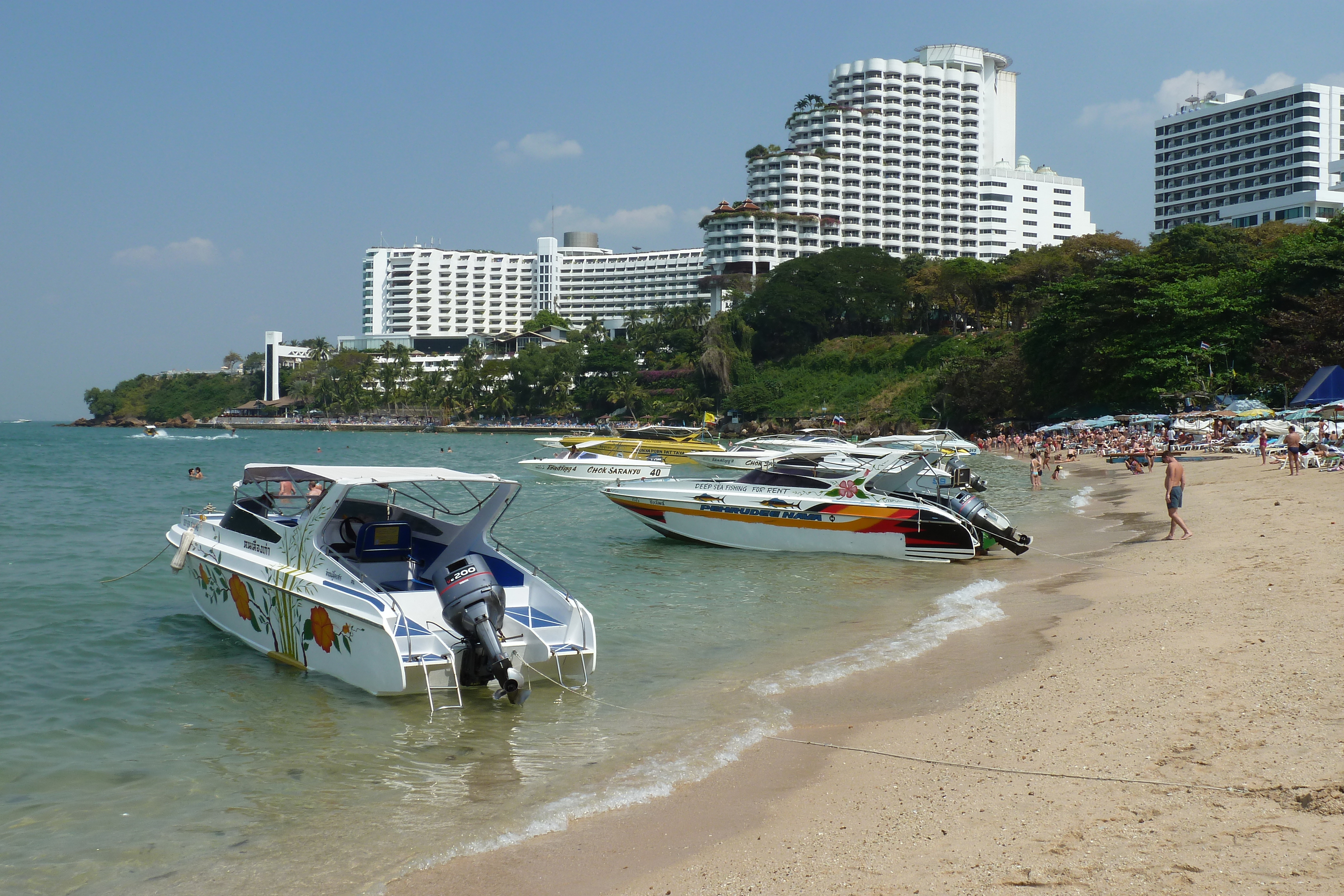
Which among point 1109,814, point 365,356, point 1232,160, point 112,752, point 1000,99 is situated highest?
point 1000,99

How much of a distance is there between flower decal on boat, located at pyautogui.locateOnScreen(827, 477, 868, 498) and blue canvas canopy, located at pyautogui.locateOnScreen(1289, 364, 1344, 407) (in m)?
31.5

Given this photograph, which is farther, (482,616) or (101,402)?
(101,402)

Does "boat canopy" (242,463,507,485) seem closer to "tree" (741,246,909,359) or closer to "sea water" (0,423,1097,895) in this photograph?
"sea water" (0,423,1097,895)

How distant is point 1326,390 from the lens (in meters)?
41.3

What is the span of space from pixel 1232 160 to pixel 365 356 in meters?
130

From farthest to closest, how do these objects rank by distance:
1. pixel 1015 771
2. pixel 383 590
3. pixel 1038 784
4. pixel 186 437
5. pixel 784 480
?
pixel 186 437 < pixel 784 480 < pixel 383 590 < pixel 1015 771 < pixel 1038 784

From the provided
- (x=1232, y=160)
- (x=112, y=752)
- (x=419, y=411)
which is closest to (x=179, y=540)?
(x=112, y=752)

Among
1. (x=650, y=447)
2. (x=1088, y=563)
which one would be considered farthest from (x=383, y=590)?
(x=650, y=447)

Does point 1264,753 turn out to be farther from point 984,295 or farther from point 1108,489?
point 984,295

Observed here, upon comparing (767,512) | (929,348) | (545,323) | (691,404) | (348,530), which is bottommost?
(767,512)

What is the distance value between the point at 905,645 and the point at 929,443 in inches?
1378

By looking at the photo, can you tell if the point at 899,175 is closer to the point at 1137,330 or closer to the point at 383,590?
the point at 1137,330

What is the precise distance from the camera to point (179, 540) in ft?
44.1

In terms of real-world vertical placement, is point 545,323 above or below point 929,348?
above
